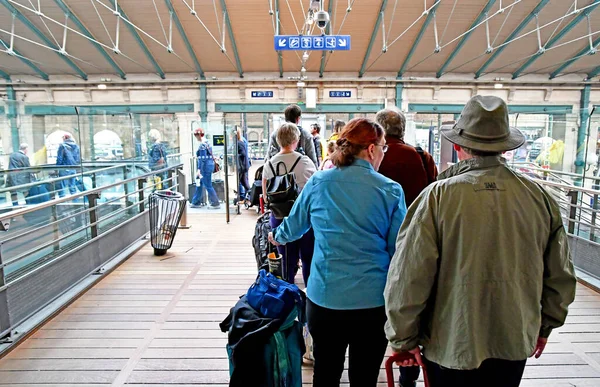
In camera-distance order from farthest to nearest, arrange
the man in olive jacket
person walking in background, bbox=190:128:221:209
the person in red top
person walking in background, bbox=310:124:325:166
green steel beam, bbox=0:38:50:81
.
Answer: green steel beam, bbox=0:38:50:81 < person walking in background, bbox=190:128:221:209 < person walking in background, bbox=310:124:325:166 < the person in red top < the man in olive jacket

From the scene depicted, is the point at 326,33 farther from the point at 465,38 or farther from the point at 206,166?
the point at 206,166

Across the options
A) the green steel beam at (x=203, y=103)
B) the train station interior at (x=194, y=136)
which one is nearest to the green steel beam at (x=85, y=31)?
the train station interior at (x=194, y=136)

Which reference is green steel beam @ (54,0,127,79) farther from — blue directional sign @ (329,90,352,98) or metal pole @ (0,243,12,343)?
metal pole @ (0,243,12,343)

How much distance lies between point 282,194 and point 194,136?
7.67m

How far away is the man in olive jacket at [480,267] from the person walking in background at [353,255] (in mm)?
379

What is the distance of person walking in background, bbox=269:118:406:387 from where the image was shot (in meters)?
1.67

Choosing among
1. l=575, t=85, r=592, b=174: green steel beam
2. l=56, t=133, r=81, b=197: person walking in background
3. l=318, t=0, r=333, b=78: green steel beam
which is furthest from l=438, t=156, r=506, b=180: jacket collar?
l=318, t=0, r=333, b=78: green steel beam

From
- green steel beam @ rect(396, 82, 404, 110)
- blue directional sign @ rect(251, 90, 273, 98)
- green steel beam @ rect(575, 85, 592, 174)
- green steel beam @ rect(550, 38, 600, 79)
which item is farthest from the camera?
blue directional sign @ rect(251, 90, 273, 98)

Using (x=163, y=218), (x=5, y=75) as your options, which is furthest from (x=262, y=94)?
(x=163, y=218)

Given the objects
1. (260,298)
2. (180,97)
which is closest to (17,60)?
(180,97)

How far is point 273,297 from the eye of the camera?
6.12ft

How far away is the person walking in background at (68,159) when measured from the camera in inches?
201

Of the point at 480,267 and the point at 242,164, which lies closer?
the point at 480,267

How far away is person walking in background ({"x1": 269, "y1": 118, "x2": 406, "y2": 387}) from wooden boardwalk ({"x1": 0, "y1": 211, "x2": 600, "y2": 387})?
3.02ft
